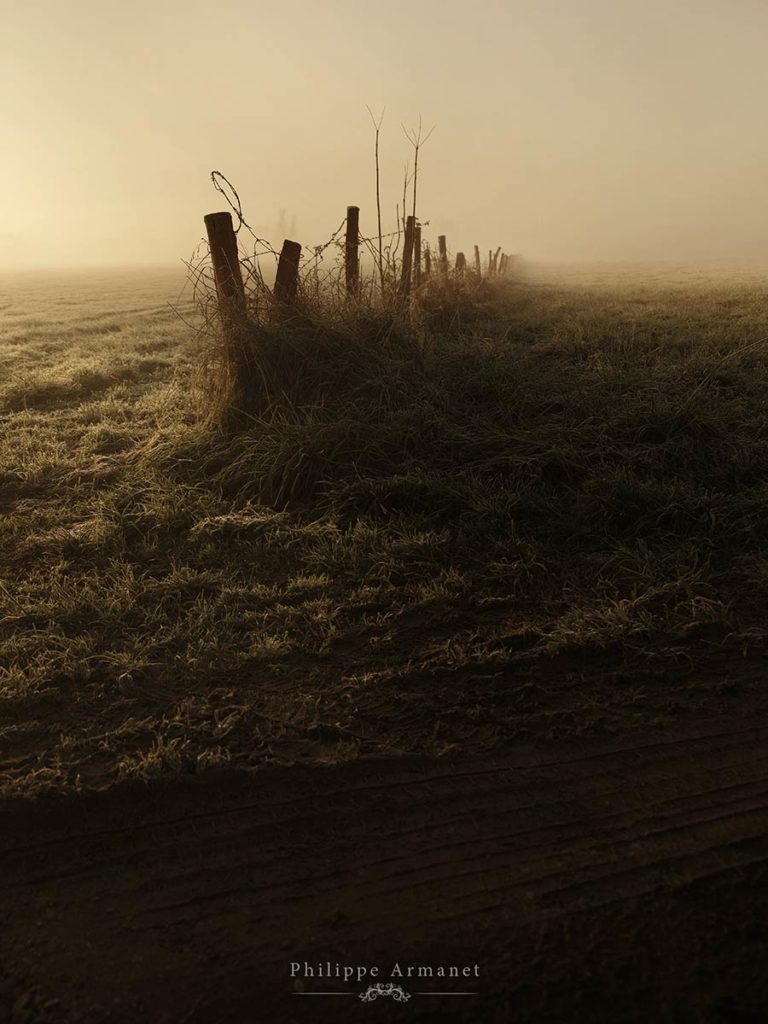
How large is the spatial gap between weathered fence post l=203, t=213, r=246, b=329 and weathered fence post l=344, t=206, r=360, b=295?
1.19 m

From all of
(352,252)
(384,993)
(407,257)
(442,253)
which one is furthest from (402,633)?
(442,253)

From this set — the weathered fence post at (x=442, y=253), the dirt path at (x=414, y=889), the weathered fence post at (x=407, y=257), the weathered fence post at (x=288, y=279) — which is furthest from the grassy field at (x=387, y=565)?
the weathered fence post at (x=442, y=253)

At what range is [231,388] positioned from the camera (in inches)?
194

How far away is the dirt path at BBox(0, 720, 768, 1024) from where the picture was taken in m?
1.46

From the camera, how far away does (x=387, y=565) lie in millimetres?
3229

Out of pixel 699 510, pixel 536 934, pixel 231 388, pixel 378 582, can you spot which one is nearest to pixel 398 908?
pixel 536 934

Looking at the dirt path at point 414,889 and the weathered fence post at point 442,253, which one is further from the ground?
the weathered fence post at point 442,253

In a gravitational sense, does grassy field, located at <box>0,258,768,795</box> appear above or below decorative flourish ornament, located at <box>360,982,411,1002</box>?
above

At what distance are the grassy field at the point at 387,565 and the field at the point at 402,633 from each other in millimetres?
15

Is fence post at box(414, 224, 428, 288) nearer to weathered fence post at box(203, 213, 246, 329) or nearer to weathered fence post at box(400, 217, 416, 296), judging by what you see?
weathered fence post at box(400, 217, 416, 296)

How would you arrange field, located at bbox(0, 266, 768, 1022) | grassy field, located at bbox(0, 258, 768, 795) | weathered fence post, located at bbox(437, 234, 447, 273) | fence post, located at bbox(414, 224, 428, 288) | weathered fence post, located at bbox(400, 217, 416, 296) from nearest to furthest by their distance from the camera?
field, located at bbox(0, 266, 768, 1022) < grassy field, located at bbox(0, 258, 768, 795) < weathered fence post, located at bbox(400, 217, 416, 296) < fence post, located at bbox(414, 224, 428, 288) < weathered fence post, located at bbox(437, 234, 447, 273)

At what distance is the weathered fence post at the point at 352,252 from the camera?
6079 millimetres

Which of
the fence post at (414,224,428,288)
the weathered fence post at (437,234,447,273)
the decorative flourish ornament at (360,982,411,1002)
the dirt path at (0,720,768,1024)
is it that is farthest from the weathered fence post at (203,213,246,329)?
the weathered fence post at (437,234,447,273)

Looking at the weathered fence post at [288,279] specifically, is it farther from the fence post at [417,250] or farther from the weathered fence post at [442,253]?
the weathered fence post at [442,253]
